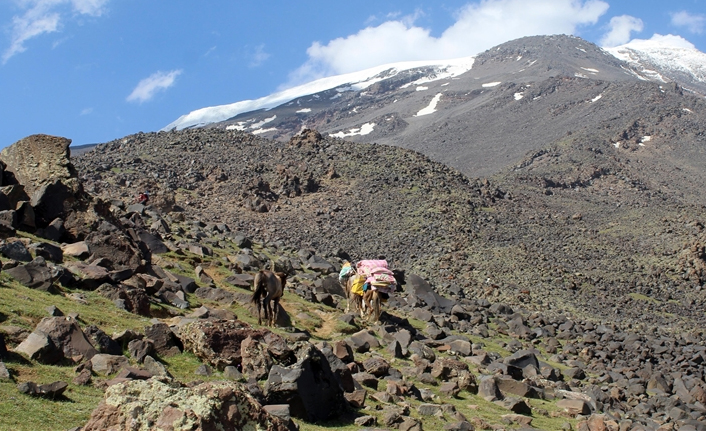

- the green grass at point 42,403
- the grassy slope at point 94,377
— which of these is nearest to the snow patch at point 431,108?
the grassy slope at point 94,377

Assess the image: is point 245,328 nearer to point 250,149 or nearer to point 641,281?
point 641,281

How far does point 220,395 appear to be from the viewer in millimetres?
5664

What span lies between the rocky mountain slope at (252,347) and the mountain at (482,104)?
5930 cm

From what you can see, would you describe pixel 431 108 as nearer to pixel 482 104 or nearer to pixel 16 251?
pixel 482 104

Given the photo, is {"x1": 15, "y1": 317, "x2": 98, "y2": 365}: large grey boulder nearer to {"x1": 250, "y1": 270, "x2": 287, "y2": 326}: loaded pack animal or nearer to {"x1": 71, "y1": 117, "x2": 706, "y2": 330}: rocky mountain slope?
{"x1": 250, "y1": 270, "x2": 287, "y2": 326}: loaded pack animal

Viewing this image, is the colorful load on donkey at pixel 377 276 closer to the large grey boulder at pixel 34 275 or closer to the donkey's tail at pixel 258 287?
the donkey's tail at pixel 258 287

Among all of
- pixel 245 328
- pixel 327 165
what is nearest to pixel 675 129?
pixel 327 165

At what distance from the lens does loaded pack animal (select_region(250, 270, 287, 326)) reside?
47.2ft

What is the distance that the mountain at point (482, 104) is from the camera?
95125 mm

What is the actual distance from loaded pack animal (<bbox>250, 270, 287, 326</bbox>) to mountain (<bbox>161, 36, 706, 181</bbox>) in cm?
6872

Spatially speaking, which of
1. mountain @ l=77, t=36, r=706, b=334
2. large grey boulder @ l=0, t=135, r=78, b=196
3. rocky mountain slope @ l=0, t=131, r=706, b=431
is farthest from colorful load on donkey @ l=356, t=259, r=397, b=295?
mountain @ l=77, t=36, r=706, b=334

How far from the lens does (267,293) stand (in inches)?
573

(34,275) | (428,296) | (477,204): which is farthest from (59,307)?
(477,204)

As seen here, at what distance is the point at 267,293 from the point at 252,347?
4.83 m
